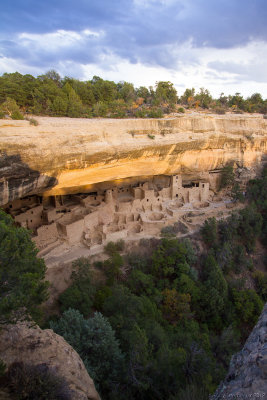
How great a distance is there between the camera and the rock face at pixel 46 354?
173 inches

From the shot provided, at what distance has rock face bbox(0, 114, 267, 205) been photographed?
8117 mm

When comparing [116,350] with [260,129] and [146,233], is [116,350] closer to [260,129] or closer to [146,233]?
[146,233]

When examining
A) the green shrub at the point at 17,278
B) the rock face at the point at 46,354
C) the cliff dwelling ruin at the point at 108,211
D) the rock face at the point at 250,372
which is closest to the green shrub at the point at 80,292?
the cliff dwelling ruin at the point at 108,211

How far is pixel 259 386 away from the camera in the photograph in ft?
6.42

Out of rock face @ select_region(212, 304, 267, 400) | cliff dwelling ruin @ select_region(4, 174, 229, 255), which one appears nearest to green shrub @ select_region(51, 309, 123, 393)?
rock face @ select_region(212, 304, 267, 400)

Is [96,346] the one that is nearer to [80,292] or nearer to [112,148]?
[80,292]

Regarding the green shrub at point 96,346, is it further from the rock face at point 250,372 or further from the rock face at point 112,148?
the rock face at point 112,148

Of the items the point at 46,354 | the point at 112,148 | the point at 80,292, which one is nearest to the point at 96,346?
the point at 46,354

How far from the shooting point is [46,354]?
15.7 feet

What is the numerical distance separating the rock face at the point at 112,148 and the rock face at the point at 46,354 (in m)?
5.05

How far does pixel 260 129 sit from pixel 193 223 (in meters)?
7.94

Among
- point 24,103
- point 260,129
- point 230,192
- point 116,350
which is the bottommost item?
point 116,350

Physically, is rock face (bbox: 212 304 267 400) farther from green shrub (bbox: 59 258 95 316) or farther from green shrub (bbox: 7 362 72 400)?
green shrub (bbox: 59 258 95 316)

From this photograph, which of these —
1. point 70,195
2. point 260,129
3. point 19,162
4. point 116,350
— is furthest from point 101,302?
point 260,129
